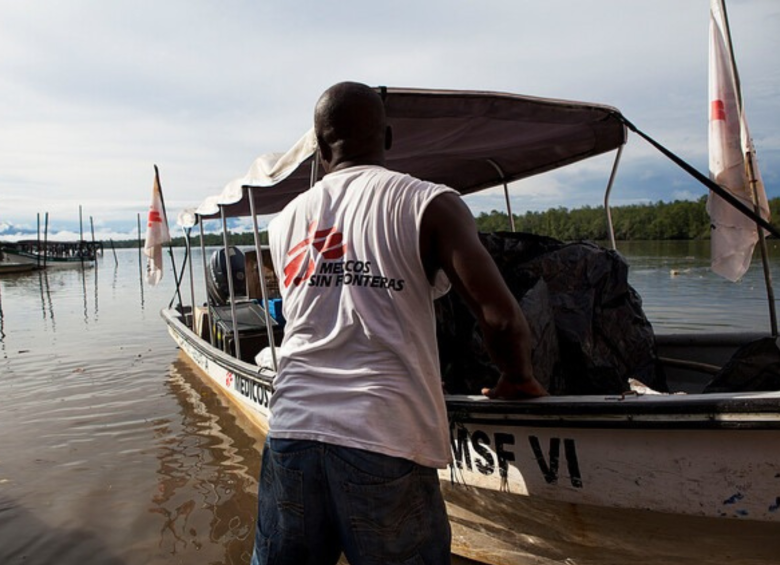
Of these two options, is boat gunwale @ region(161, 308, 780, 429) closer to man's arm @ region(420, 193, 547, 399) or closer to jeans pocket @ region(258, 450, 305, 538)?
man's arm @ region(420, 193, 547, 399)

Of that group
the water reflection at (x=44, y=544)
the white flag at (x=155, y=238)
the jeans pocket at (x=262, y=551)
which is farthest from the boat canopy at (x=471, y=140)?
the white flag at (x=155, y=238)

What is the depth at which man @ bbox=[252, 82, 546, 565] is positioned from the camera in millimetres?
1663

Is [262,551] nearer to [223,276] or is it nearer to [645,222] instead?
[223,276]

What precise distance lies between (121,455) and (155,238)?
172 inches

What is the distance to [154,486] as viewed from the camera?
5398 millimetres

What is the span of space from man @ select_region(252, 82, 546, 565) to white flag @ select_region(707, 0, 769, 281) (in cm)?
306

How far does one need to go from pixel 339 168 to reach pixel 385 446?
91cm

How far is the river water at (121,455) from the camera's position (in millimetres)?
4387

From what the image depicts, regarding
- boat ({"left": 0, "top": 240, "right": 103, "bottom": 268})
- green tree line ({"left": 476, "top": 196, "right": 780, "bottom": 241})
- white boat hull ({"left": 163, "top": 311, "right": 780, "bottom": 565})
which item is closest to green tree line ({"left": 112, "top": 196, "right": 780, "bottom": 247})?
green tree line ({"left": 476, "top": 196, "right": 780, "bottom": 241})

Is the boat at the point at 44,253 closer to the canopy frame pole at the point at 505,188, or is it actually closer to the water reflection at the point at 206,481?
the water reflection at the point at 206,481

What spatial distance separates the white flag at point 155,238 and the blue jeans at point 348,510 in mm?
8435

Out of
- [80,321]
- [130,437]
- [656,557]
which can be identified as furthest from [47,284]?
[656,557]

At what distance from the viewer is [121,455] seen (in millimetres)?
6188

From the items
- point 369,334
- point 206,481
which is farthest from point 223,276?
point 369,334
